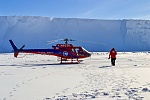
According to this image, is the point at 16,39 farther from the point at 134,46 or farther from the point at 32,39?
the point at 134,46

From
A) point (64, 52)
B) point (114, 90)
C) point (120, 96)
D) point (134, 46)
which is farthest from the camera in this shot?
point (134, 46)

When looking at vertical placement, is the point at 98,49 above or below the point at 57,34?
below

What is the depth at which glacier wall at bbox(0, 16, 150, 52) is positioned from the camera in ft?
151

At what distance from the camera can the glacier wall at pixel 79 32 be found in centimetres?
4597

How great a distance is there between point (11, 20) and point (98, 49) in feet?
61.0

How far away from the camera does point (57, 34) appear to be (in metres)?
47.4

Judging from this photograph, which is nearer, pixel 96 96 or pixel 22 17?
pixel 96 96

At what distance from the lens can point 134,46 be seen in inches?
1929

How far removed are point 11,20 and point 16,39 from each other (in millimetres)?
4305

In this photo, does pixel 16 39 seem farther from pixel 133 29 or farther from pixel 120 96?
pixel 120 96

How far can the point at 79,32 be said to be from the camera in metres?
49.8

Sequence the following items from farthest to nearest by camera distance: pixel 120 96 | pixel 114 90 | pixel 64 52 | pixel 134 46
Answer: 1. pixel 134 46
2. pixel 64 52
3. pixel 114 90
4. pixel 120 96

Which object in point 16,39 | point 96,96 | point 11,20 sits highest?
point 11,20

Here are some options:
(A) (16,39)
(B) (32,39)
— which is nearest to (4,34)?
(A) (16,39)
